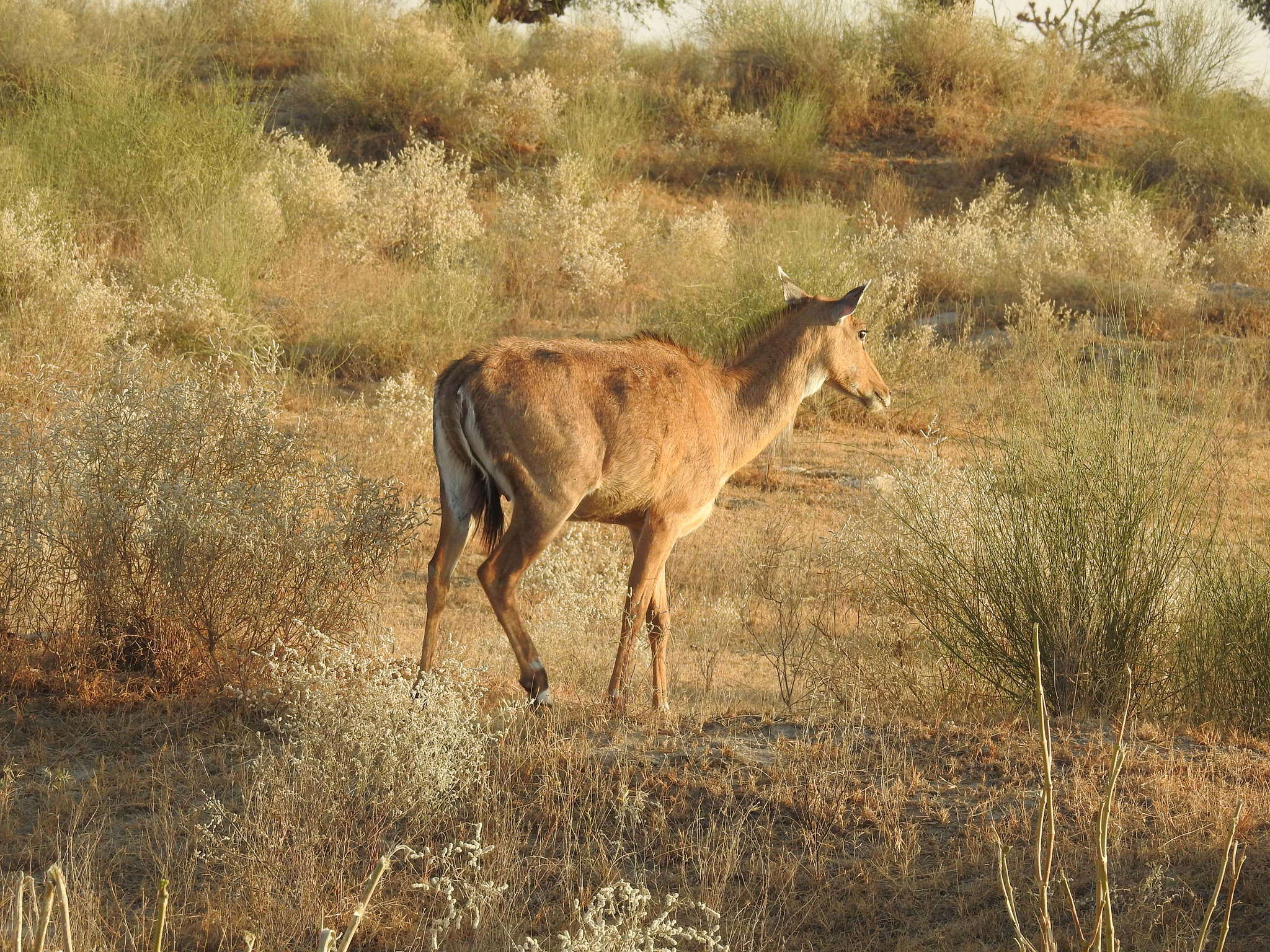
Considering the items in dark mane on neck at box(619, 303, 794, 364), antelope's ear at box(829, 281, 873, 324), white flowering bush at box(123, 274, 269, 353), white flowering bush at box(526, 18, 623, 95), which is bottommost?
white flowering bush at box(123, 274, 269, 353)

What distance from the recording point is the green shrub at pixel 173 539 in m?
6.58

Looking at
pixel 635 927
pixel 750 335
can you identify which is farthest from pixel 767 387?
pixel 635 927

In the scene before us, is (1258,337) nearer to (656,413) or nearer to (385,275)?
(385,275)

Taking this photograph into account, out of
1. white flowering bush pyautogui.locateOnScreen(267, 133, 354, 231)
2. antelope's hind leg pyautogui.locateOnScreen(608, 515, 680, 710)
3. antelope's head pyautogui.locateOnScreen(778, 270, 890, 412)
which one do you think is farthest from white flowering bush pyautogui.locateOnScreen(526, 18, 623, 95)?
antelope's hind leg pyautogui.locateOnScreen(608, 515, 680, 710)

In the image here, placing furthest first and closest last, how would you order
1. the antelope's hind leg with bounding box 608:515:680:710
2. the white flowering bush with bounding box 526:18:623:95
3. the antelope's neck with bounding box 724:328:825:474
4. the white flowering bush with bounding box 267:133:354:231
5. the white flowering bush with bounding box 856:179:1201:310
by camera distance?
the white flowering bush with bounding box 526:18:623:95
the white flowering bush with bounding box 267:133:354:231
the white flowering bush with bounding box 856:179:1201:310
the antelope's neck with bounding box 724:328:825:474
the antelope's hind leg with bounding box 608:515:680:710

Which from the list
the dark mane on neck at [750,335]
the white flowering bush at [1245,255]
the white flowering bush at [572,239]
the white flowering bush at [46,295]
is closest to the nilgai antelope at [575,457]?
the dark mane on neck at [750,335]

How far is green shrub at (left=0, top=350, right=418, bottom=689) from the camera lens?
21.6 ft

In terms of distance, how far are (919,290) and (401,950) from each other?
580 inches

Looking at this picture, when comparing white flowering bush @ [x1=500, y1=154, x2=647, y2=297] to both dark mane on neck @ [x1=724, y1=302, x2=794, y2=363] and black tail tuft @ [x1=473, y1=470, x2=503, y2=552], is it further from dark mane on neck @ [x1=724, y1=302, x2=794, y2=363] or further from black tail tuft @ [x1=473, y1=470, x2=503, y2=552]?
black tail tuft @ [x1=473, y1=470, x2=503, y2=552]

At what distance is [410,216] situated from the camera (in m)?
17.8

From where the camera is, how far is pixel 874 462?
1298 centimetres

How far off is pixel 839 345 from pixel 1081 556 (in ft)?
7.67

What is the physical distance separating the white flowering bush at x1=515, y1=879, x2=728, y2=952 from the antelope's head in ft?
13.9

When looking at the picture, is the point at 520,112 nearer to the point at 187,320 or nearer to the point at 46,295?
the point at 187,320
